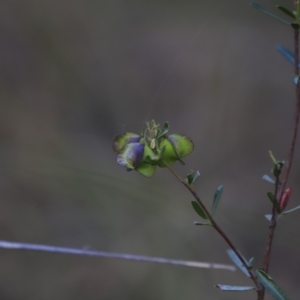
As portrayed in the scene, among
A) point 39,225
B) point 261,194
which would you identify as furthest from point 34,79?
point 261,194

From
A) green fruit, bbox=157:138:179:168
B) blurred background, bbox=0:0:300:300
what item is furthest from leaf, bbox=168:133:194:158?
blurred background, bbox=0:0:300:300

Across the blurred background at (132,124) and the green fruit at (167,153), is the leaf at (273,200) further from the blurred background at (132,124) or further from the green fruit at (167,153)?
the blurred background at (132,124)

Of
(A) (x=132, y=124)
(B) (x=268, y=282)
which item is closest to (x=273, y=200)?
(B) (x=268, y=282)

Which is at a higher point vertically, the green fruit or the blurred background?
the green fruit

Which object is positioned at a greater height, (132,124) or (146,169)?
(146,169)

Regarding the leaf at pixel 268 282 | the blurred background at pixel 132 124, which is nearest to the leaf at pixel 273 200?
the leaf at pixel 268 282

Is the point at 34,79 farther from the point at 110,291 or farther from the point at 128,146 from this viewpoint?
the point at 128,146

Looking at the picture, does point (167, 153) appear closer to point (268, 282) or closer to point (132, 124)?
point (268, 282)

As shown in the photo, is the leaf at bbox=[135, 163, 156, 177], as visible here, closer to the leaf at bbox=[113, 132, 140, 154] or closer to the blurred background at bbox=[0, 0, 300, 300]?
the leaf at bbox=[113, 132, 140, 154]
